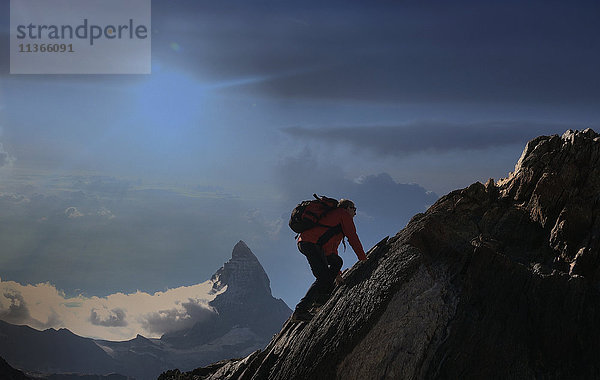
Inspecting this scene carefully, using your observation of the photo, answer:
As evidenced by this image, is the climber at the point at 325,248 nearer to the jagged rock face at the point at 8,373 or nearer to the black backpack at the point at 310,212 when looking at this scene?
the black backpack at the point at 310,212

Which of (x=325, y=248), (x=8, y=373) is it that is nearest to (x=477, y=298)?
(x=325, y=248)

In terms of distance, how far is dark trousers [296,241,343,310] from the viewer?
24469mm

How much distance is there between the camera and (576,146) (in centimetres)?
2409

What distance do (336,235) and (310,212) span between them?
1.52 metres

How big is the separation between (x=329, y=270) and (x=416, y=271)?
196 inches

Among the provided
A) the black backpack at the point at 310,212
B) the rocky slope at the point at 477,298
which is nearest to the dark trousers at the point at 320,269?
the black backpack at the point at 310,212

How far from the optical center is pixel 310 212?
24.2 metres

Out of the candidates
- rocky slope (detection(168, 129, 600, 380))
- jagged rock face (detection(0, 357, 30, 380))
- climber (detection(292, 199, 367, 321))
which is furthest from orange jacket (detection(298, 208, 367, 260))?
jagged rock face (detection(0, 357, 30, 380))

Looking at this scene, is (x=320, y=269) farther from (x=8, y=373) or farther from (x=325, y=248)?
(x=8, y=373)

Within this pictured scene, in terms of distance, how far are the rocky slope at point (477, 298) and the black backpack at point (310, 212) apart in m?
2.70

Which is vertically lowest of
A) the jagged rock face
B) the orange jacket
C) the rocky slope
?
the rocky slope

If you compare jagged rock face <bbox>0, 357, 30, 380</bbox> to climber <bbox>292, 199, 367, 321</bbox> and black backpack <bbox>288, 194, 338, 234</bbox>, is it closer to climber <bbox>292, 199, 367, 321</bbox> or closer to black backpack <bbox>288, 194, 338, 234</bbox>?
climber <bbox>292, 199, 367, 321</bbox>

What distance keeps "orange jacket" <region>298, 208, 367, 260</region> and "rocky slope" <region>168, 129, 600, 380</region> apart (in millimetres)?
799

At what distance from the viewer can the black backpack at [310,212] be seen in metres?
24.2
